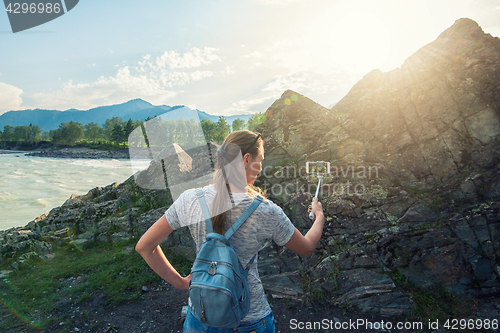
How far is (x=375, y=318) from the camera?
5.60m

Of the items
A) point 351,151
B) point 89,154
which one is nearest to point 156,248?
point 351,151

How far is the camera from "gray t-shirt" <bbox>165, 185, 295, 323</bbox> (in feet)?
6.16

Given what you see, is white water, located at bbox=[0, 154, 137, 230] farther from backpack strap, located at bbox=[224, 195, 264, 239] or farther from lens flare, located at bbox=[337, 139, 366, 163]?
backpack strap, located at bbox=[224, 195, 264, 239]

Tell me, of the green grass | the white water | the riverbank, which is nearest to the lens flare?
the green grass

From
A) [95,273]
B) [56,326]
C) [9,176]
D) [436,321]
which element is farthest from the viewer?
[9,176]

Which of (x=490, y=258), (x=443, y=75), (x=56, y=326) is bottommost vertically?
(x=56, y=326)

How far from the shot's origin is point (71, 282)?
7492mm

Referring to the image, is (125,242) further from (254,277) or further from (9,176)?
(9,176)

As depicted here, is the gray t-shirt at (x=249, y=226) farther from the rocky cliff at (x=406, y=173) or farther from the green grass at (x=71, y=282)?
the green grass at (x=71, y=282)

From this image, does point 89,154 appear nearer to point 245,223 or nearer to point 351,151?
point 351,151

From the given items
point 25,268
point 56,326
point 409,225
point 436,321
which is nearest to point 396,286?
point 436,321

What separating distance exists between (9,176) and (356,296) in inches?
2458

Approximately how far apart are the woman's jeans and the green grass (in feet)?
19.4

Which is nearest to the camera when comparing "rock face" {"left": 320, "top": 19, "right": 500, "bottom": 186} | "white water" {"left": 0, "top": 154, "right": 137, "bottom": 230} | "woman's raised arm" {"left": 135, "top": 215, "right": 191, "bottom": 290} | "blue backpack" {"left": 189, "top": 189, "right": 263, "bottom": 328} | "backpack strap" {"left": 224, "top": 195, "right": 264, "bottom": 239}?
"blue backpack" {"left": 189, "top": 189, "right": 263, "bottom": 328}
